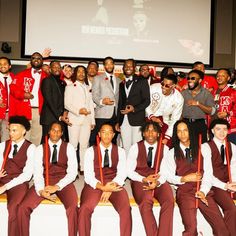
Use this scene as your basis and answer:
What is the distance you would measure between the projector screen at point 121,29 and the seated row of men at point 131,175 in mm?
3474

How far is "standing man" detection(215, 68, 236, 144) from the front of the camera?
4.60 metres

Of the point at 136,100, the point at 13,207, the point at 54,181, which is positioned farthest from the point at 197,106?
the point at 13,207

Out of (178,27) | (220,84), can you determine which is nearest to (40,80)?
(220,84)

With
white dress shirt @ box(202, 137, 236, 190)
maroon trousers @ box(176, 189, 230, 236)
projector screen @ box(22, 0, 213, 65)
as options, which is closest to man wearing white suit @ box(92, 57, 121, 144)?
white dress shirt @ box(202, 137, 236, 190)

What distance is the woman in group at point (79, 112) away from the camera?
473 cm

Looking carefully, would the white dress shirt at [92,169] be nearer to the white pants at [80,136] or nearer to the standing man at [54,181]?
the standing man at [54,181]

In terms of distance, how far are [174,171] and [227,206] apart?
0.58 m

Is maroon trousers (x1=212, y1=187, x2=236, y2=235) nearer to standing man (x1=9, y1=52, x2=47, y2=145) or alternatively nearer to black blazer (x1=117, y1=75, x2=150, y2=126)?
black blazer (x1=117, y1=75, x2=150, y2=126)

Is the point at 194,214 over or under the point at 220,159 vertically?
under

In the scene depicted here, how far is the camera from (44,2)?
22.9 feet

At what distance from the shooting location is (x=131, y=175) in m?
3.87

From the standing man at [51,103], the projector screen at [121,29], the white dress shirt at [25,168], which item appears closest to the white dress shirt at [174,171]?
the white dress shirt at [25,168]

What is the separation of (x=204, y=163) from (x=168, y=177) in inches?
14.7

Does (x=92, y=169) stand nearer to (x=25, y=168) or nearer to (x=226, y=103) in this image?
(x=25, y=168)
